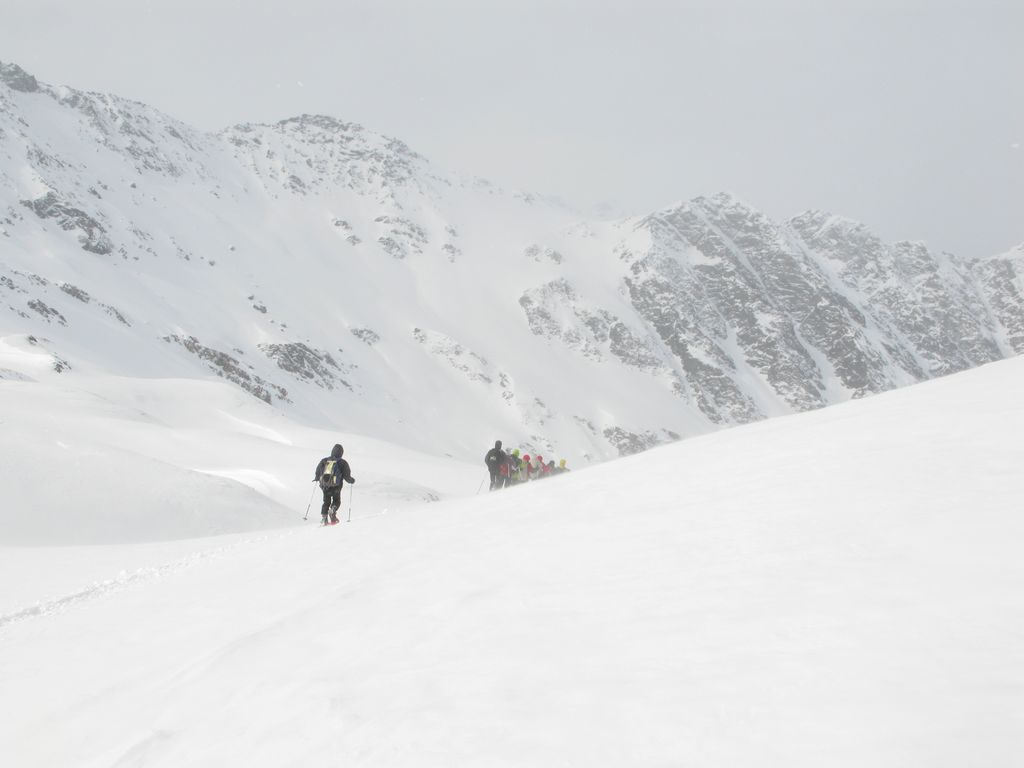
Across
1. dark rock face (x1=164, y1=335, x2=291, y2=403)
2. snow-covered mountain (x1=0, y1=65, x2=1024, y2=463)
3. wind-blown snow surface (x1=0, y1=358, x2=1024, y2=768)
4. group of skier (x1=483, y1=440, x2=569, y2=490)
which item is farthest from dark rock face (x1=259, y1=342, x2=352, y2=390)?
wind-blown snow surface (x1=0, y1=358, x2=1024, y2=768)

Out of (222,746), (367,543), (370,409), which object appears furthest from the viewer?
(370,409)

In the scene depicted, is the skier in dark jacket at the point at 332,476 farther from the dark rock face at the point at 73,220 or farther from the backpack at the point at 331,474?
the dark rock face at the point at 73,220

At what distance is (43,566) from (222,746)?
9881 mm

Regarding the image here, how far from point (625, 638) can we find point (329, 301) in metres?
143

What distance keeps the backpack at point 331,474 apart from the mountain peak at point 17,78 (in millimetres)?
170729

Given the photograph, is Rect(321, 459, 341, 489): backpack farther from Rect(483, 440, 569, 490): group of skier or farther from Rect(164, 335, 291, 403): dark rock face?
Rect(164, 335, 291, 403): dark rock face

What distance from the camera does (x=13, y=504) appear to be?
49.1ft

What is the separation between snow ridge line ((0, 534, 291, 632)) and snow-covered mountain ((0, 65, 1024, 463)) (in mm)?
38145

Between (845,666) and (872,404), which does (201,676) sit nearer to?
(845,666)

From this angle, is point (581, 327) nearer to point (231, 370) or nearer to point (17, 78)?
point (231, 370)

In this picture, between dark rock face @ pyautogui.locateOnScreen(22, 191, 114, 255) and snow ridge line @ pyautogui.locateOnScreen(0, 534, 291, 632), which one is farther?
dark rock face @ pyautogui.locateOnScreen(22, 191, 114, 255)

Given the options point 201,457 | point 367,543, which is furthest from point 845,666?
point 201,457

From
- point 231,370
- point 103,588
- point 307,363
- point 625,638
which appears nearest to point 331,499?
point 103,588

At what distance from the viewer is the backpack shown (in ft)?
47.3
